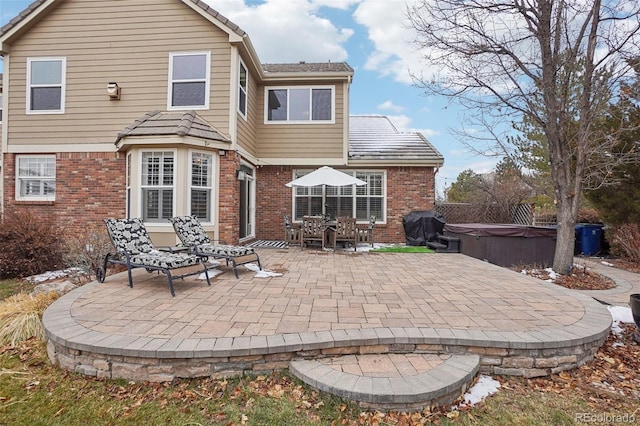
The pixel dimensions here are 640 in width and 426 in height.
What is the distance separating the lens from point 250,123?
10359mm

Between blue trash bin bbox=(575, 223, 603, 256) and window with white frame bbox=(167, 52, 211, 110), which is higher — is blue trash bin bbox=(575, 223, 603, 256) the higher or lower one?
the lower one

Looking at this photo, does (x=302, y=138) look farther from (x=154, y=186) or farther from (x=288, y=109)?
(x=154, y=186)

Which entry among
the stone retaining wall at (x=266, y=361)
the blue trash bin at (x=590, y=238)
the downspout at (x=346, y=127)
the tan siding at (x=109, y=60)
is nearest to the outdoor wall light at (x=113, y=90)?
the tan siding at (x=109, y=60)

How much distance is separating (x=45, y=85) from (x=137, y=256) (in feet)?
27.5

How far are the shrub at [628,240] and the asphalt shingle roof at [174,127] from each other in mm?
10891

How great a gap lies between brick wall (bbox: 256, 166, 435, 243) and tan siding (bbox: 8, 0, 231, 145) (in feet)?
10.3

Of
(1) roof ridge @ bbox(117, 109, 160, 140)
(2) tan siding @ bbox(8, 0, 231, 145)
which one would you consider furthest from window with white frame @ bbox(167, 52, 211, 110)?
(1) roof ridge @ bbox(117, 109, 160, 140)

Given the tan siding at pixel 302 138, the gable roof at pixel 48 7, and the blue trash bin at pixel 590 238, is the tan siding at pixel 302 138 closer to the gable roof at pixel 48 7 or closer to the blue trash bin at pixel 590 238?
the gable roof at pixel 48 7

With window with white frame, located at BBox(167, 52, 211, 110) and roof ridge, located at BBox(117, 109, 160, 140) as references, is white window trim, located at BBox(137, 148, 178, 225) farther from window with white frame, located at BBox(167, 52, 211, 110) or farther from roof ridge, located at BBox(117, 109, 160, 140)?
window with white frame, located at BBox(167, 52, 211, 110)

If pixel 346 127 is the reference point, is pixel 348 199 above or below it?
below

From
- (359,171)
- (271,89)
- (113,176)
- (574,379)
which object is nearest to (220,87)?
(271,89)

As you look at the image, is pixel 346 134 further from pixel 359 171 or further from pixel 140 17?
pixel 140 17

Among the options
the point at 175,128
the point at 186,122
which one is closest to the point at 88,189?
the point at 175,128

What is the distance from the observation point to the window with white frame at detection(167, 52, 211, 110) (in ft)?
29.0
